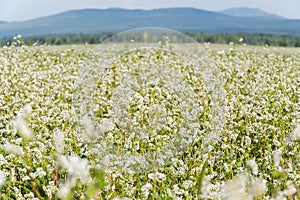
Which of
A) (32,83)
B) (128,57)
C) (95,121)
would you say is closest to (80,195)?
(95,121)

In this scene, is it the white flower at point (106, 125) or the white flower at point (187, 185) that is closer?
the white flower at point (187, 185)

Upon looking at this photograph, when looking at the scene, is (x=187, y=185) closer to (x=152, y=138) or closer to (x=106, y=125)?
(x=152, y=138)

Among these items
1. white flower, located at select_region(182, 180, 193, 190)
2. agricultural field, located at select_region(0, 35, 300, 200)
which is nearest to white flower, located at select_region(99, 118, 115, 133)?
agricultural field, located at select_region(0, 35, 300, 200)

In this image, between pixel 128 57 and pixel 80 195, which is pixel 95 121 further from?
pixel 128 57

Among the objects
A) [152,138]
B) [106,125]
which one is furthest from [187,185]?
[106,125]

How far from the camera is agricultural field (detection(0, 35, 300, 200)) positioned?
4.62m

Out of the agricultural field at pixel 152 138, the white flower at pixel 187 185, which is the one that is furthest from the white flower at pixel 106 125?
the white flower at pixel 187 185

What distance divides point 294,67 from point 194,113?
27.7 feet

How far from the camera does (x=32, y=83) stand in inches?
423

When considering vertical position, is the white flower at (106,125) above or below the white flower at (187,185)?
above

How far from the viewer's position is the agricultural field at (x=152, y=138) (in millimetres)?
4625

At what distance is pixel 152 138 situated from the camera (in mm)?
5457

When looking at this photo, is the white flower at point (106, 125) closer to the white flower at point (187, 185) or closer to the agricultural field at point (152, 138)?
the agricultural field at point (152, 138)

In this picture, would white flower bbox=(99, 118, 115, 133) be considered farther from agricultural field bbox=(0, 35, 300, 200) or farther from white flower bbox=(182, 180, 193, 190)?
white flower bbox=(182, 180, 193, 190)
